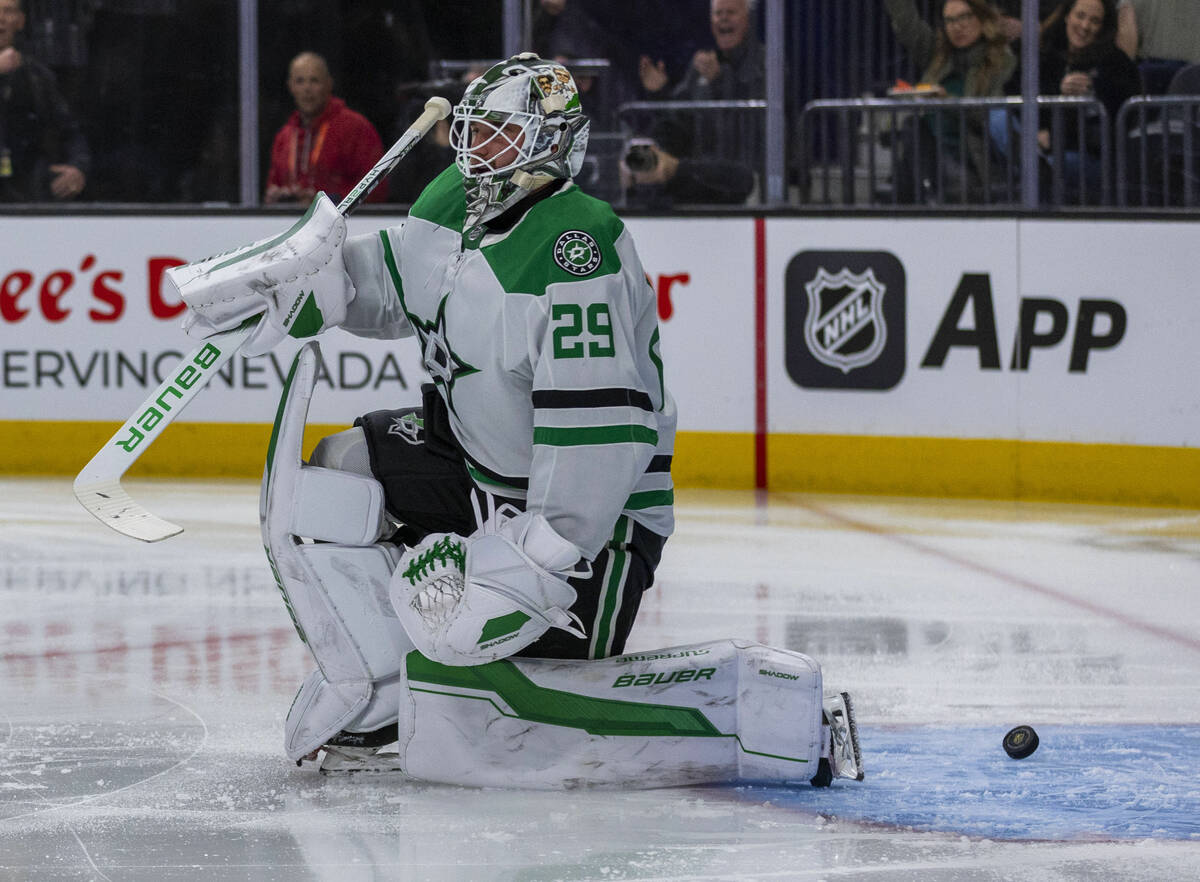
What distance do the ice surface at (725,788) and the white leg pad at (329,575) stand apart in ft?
0.41

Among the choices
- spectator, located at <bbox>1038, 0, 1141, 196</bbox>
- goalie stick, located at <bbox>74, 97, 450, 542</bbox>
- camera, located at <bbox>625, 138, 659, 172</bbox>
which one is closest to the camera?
goalie stick, located at <bbox>74, 97, 450, 542</bbox>

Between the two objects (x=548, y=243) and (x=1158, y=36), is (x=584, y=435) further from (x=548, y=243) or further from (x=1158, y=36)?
(x=1158, y=36)

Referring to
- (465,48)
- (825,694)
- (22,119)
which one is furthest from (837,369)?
(825,694)

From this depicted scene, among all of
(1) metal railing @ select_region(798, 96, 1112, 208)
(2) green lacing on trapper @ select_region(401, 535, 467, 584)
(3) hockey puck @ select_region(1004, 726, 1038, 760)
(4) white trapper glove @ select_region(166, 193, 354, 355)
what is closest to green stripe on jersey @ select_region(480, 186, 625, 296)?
(4) white trapper glove @ select_region(166, 193, 354, 355)

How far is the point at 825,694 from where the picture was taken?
2.96 metres

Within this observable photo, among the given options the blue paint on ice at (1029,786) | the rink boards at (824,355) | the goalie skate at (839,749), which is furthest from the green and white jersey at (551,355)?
the rink boards at (824,355)

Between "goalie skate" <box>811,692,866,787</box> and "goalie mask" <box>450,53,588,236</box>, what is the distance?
35.1 inches

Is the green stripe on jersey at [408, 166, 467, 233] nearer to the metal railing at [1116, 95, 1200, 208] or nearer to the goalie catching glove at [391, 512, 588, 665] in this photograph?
the goalie catching glove at [391, 512, 588, 665]

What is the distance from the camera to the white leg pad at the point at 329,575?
285 centimetres

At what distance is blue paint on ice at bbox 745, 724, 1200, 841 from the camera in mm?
2678

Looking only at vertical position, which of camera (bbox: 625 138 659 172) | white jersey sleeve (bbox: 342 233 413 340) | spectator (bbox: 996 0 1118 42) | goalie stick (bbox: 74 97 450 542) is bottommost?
goalie stick (bbox: 74 97 450 542)

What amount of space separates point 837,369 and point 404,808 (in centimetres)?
392

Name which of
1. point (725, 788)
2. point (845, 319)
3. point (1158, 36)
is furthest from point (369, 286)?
point (1158, 36)

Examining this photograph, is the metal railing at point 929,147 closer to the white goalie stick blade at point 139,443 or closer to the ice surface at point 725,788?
the ice surface at point 725,788
